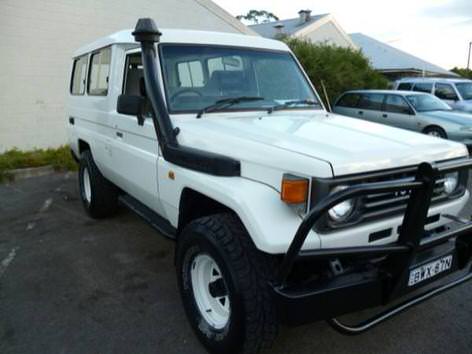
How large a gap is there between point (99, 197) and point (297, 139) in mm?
3267

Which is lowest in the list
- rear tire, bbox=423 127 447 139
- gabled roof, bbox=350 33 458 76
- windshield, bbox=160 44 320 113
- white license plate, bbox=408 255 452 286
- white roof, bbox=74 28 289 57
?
rear tire, bbox=423 127 447 139

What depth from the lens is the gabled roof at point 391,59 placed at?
27.5 m

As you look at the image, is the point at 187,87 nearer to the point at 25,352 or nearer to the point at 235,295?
the point at 235,295

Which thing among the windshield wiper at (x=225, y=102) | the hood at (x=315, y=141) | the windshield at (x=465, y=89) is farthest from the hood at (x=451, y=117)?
the windshield wiper at (x=225, y=102)

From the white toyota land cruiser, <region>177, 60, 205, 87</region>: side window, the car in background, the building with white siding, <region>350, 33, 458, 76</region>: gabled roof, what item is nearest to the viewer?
the white toyota land cruiser

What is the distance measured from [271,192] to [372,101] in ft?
30.2

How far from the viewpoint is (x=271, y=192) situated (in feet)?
7.30

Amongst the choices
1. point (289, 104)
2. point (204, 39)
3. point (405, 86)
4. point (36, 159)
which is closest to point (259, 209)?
point (289, 104)

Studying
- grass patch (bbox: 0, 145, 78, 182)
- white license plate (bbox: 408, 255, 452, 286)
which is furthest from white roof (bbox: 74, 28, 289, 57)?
grass patch (bbox: 0, 145, 78, 182)

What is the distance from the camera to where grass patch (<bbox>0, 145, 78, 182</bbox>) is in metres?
7.83

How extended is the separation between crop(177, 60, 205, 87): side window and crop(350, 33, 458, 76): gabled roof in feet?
81.9

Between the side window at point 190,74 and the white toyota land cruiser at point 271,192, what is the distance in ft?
0.04

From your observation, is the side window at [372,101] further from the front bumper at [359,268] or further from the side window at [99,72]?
the front bumper at [359,268]

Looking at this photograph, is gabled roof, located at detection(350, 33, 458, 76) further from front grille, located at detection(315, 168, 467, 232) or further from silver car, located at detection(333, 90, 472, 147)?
front grille, located at detection(315, 168, 467, 232)
